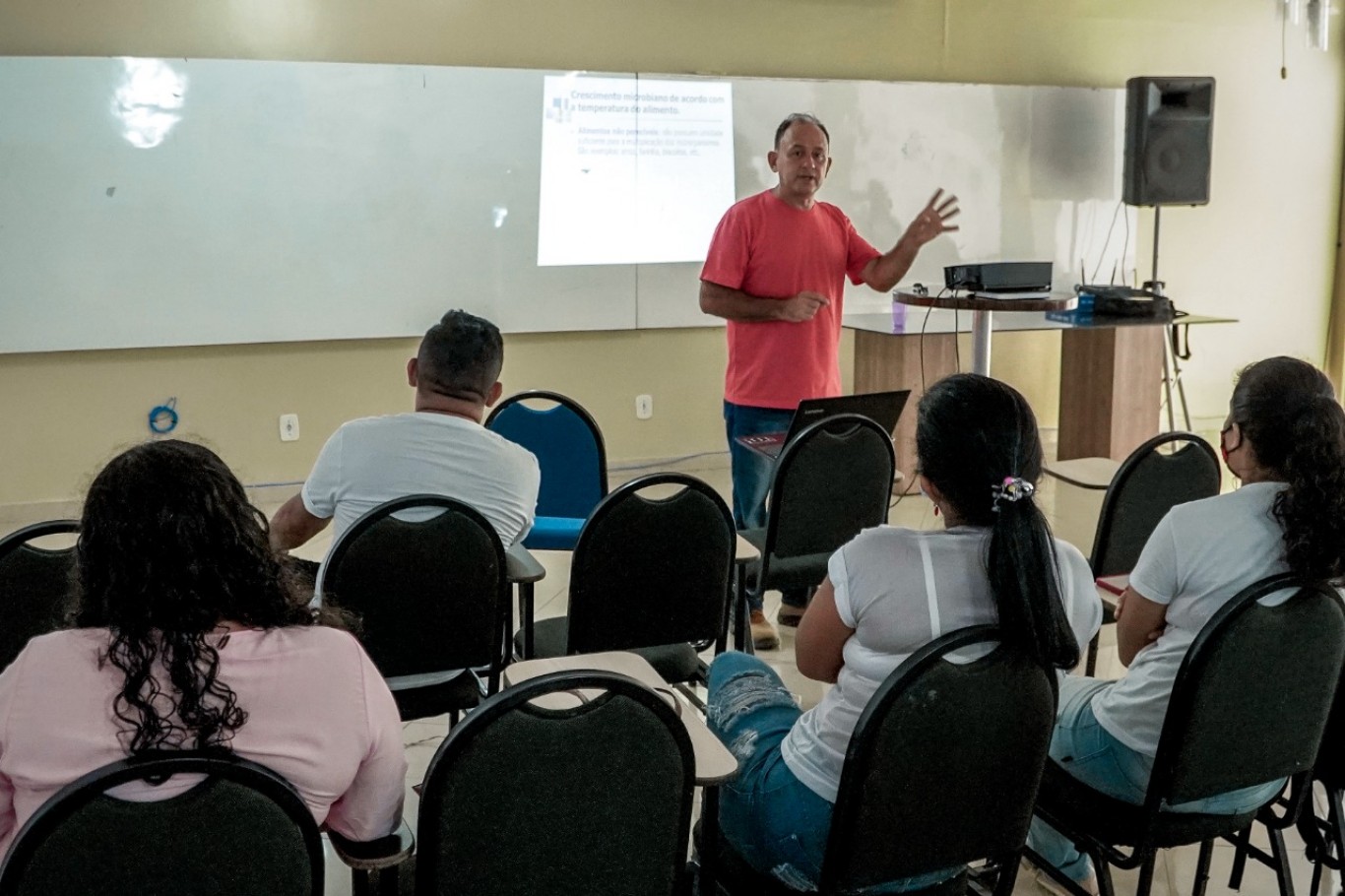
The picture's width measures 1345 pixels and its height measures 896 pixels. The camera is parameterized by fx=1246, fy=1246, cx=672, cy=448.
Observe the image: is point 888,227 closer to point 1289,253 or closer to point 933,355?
point 933,355

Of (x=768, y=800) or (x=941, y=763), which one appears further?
(x=768, y=800)

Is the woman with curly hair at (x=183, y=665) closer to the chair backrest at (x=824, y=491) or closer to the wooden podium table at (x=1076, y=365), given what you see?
the chair backrest at (x=824, y=491)

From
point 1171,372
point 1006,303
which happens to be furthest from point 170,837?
point 1171,372

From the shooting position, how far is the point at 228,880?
134cm

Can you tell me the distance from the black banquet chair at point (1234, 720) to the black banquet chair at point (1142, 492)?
Answer: 0.79 m

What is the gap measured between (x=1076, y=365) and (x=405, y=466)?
4474mm

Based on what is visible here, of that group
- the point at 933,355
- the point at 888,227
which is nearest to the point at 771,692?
the point at 933,355

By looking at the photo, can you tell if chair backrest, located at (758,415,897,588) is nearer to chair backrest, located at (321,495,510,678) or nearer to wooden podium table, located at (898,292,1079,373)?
chair backrest, located at (321,495,510,678)

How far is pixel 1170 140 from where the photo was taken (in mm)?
6219

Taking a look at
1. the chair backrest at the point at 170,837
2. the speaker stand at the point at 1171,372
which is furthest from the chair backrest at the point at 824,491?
the speaker stand at the point at 1171,372

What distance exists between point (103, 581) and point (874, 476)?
2.12 m

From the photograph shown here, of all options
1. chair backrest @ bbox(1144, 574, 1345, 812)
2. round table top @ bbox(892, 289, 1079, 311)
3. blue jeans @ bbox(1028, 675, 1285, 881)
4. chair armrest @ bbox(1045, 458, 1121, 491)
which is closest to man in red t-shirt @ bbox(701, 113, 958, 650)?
round table top @ bbox(892, 289, 1079, 311)

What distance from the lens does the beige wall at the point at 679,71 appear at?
202 inches

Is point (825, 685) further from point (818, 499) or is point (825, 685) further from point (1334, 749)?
point (1334, 749)
